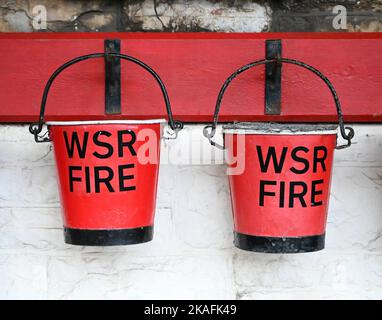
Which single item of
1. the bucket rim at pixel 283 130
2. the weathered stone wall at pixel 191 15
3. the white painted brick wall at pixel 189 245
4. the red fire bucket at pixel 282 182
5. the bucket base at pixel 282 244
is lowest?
the white painted brick wall at pixel 189 245

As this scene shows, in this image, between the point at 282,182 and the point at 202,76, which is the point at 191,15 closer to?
the point at 202,76

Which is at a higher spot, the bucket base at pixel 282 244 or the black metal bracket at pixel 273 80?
the black metal bracket at pixel 273 80

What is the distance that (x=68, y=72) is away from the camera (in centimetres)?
164

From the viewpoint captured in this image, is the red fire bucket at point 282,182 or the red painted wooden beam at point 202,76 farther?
the red painted wooden beam at point 202,76

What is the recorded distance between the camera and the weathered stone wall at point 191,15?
5.57ft

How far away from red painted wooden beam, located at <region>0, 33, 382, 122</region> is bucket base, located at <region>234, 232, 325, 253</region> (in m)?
0.34

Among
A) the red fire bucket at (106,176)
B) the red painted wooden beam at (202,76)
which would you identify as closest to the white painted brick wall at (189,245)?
the red painted wooden beam at (202,76)

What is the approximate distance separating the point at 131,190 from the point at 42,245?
384 mm

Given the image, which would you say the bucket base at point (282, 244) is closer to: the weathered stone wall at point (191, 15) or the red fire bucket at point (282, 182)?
the red fire bucket at point (282, 182)

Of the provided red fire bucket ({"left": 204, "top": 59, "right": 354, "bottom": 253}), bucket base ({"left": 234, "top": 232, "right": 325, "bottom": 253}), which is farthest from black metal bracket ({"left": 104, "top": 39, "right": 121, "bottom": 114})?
bucket base ({"left": 234, "top": 232, "right": 325, "bottom": 253})

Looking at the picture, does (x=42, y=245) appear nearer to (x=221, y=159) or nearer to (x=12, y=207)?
(x=12, y=207)

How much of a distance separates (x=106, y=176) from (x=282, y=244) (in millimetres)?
369

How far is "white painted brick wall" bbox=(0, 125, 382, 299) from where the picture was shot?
5.49ft
